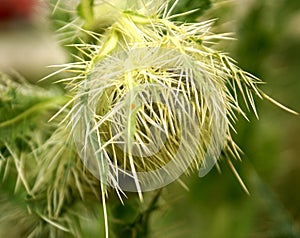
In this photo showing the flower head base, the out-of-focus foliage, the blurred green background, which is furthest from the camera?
the blurred green background

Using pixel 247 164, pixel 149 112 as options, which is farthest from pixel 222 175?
pixel 149 112

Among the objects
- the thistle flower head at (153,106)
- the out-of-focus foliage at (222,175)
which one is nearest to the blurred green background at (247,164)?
the out-of-focus foliage at (222,175)

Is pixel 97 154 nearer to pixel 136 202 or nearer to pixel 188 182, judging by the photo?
pixel 136 202

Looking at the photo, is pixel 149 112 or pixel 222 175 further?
pixel 222 175

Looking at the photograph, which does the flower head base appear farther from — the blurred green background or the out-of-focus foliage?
the blurred green background

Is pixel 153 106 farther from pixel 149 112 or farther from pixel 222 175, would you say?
pixel 222 175

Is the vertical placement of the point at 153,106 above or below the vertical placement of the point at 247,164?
above

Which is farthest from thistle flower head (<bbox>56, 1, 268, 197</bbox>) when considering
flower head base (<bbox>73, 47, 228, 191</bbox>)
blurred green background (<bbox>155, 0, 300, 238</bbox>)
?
blurred green background (<bbox>155, 0, 300, 238</bbox>)

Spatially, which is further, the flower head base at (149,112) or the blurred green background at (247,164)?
the blurred green background at (247,164)

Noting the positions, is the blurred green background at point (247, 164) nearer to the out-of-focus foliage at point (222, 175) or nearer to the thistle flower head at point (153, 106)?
the out-of-focus foliage at point (222, 175)

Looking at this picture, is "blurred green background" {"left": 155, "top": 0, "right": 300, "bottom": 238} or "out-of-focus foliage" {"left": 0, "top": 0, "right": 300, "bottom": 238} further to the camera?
"blurred green background" {"left": 155, "top": 0, "right": 300, "bottom": 238}

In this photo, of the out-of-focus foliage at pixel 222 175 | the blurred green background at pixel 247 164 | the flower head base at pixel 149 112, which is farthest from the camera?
the blurred green background at pixel 247 164
